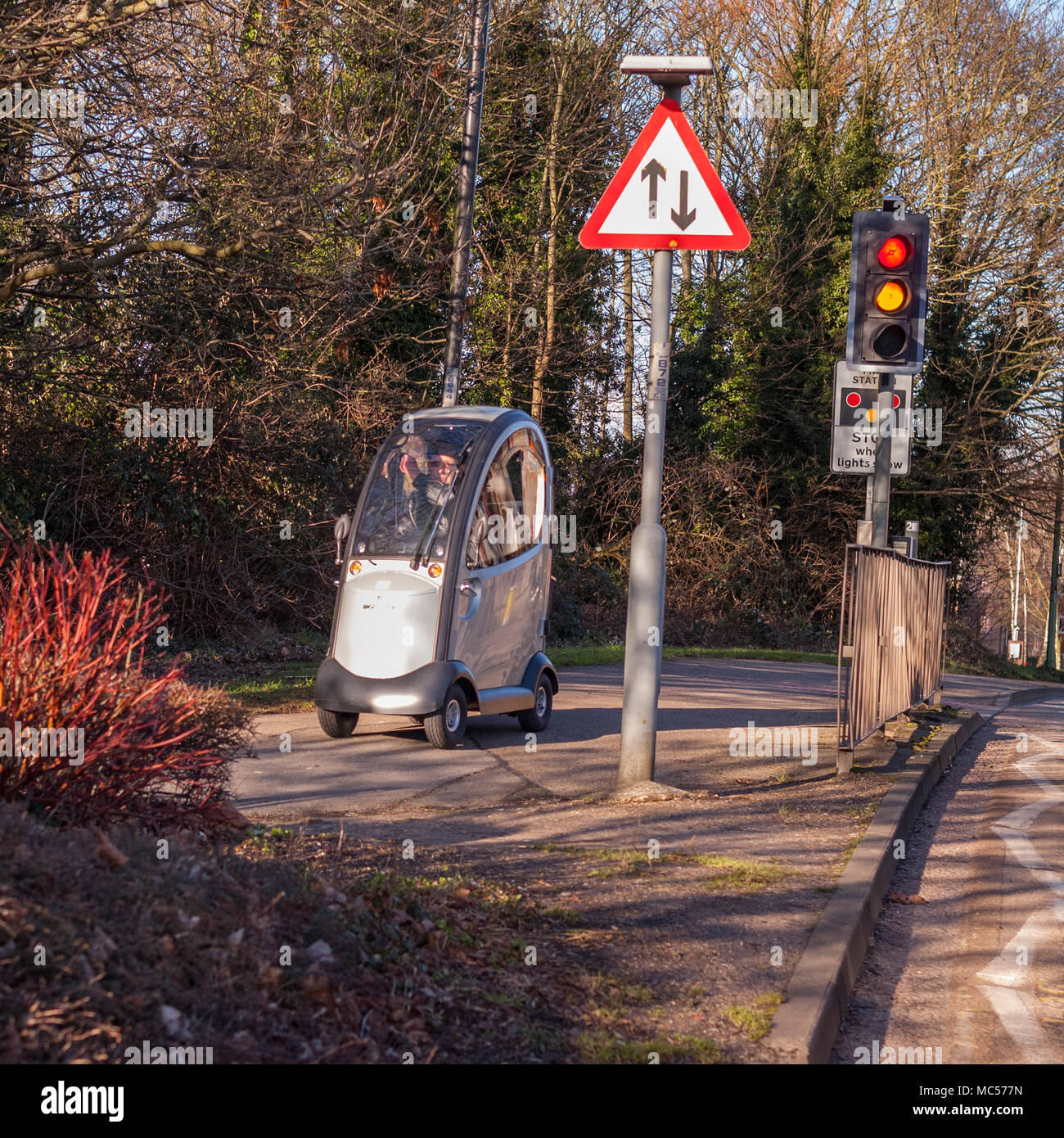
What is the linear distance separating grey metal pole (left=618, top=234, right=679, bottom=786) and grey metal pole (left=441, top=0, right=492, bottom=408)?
772 centimetres

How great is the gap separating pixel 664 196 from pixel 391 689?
412cm

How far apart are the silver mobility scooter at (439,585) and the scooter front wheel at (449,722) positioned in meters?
0.01

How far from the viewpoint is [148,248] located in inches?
508

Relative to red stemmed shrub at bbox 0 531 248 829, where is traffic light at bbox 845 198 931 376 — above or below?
above

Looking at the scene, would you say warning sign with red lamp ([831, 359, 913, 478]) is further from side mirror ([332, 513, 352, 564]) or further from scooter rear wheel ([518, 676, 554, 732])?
side mirror ([332, 513, 352, 564])

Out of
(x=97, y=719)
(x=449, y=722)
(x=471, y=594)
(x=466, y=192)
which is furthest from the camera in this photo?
(x=466, y=192)

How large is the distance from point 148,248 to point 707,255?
20.3 m

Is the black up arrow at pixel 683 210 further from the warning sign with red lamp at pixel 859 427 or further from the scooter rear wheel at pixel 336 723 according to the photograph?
the scooter rear wheel at pixel 336 723

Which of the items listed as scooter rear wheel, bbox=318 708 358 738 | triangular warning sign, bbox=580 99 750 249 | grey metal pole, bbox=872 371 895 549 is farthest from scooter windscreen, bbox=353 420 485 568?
grey metal pole, bbox=872 371 895 549

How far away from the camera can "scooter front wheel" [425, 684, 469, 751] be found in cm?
981

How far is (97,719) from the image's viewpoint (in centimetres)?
480

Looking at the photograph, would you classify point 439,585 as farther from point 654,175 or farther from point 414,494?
point 654,175

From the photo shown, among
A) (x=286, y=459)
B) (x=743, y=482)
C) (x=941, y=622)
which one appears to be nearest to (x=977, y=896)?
(x=941, y=622)

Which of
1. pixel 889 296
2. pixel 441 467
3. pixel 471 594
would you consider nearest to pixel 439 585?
pixel 471 594
